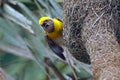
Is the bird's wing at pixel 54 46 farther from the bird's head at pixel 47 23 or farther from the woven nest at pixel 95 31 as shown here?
the woven nest at pixel 95 31

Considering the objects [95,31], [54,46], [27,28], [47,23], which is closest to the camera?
[95,31]

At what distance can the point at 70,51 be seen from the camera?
2.88 meters

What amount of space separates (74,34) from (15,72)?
3.95ft

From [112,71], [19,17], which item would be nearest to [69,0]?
[19,17]

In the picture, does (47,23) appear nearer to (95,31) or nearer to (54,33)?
(54,33)

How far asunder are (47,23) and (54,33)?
163 mm

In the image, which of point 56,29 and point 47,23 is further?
point 56,29

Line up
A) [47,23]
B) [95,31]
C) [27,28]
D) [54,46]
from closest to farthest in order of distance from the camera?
[95,31]
[27,28]
[47,23]
[54,46]

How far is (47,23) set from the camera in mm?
3242

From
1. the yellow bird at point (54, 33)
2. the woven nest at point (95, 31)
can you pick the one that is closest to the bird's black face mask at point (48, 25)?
the yellow bird at point (54, 33)

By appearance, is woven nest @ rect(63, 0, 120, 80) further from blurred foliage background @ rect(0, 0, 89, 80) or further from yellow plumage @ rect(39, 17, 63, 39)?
yellow plumage @ rect(39, 17, 63, 39)

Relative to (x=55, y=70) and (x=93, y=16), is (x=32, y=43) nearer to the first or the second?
(x=55, y=70)

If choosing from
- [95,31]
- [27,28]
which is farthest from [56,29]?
[95,31]

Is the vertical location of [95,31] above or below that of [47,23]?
below
